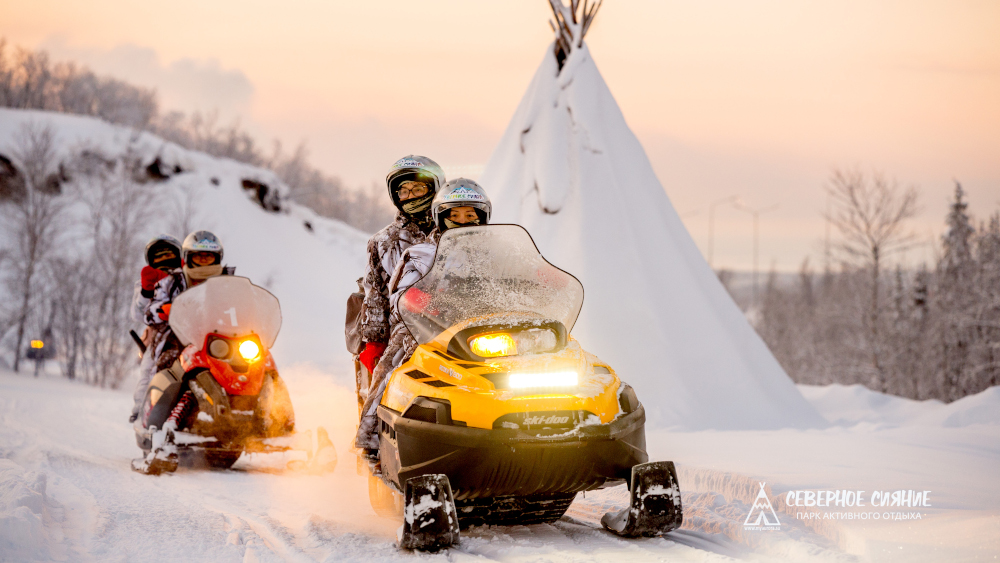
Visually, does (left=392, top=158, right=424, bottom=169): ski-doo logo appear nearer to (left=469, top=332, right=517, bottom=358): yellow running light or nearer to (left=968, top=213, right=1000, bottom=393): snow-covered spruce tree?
(left=469, top=332, right=517, bottom=358): yellow running light

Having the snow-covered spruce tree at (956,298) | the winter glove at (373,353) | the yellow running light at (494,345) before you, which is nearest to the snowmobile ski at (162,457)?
the winter glove at (373,353)

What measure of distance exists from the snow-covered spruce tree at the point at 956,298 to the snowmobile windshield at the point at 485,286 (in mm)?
26162

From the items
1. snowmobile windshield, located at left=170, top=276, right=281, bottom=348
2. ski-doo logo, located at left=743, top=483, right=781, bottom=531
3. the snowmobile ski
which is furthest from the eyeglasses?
ski-doo logo, located at left=743, top=483, right=781, bottom=531

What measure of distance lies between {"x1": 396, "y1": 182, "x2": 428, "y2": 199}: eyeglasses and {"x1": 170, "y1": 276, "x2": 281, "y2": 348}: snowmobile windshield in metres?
1.69

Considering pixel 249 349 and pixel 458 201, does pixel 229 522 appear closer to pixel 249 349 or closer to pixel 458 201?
pixel 249 349

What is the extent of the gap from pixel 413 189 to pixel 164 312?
2819mm

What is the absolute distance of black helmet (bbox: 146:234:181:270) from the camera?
6.41 metres

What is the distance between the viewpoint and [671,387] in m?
7.84

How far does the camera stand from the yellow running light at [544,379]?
9.39 feet

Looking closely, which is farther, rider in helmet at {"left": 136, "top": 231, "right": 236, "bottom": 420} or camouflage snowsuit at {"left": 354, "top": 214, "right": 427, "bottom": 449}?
rider in helmet at {"left": 136, "top": 231, "right": 236, "bottom": 420}

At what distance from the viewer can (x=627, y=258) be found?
868 cm

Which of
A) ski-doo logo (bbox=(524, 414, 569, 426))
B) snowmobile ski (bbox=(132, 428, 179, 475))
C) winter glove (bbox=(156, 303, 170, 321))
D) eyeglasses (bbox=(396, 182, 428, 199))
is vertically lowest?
snowmobile ski (bbox=(132, 428, 179, 475))

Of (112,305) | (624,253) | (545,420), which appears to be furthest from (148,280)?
(112,305)

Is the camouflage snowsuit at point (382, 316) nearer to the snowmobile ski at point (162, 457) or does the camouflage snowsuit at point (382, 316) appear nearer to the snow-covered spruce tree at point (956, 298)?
the snowmobile ski at point (162, 457)
